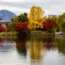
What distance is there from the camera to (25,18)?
3381 inches

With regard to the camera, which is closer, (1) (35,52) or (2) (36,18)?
(1) (35,52)

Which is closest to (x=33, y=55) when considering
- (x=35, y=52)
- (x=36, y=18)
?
(x=35, y=52)

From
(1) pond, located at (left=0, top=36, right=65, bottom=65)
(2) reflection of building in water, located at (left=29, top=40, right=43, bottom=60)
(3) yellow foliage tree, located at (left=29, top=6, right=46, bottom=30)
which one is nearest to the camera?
(1) pond, located at (left=0, top=36, right=65, bottom=65)

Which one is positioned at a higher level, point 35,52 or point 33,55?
point 33,55

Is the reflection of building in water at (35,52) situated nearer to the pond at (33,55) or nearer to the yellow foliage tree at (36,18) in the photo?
the pond at (33,55)

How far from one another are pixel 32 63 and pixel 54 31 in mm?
54634

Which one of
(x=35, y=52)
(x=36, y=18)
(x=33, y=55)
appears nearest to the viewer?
(x=33, y=55)

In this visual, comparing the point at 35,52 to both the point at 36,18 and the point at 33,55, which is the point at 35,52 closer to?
the point at 33,55

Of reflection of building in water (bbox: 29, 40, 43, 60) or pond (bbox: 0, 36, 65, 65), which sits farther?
reflection of building in water (bbox: 29, 40, 43, 60)

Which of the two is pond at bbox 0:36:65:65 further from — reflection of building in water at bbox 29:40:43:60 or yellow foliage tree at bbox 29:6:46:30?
yellow foliage tree at bbox 29:6:46:30

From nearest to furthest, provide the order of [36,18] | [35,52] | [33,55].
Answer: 1. [33,55]
2. [35,52]
3. [36,18]

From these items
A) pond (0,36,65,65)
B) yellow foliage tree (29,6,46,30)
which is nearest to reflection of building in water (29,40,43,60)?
pond (0,36,65,65)

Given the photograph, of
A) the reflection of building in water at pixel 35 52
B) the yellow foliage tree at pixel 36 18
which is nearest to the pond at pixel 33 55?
the reflection of building in water at pixel 35 52

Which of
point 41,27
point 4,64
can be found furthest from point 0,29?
point 4,64
